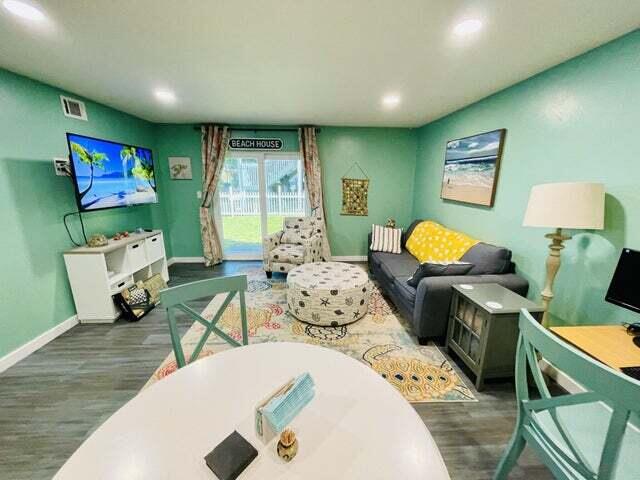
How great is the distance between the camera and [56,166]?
7.91ft

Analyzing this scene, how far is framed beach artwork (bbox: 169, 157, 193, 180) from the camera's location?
426 cm

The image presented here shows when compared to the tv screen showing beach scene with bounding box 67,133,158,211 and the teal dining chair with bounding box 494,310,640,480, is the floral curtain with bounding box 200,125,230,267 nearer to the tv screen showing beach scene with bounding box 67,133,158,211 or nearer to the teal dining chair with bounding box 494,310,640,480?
the tv screen showing beach scene with bounding box 67,133,158,211

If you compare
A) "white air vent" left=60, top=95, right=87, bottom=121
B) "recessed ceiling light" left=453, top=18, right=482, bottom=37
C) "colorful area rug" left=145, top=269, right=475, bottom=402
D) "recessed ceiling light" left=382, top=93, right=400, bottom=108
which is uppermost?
"recessed ceiling light" left=382, top=93, right=400, bottom=108

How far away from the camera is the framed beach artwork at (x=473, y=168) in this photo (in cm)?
262

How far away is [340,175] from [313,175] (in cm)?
50

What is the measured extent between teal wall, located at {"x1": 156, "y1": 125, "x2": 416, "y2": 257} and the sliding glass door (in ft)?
1.18

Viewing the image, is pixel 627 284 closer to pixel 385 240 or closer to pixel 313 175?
pixel 385 240

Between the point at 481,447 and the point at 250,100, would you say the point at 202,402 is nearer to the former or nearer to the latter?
the point at 481,447

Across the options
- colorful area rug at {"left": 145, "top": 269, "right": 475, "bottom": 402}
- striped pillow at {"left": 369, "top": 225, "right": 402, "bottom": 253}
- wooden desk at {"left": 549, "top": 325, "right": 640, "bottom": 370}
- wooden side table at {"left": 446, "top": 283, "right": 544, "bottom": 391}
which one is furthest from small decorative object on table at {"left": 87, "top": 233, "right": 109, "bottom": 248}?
wooden desk at {"left": 549, "top": 325, "right": 640, "bottom": 370}

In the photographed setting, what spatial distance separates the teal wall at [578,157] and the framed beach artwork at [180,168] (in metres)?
4.34

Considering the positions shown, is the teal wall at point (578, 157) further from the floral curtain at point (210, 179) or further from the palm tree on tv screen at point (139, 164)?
the palm tree on tv screen at point (139, 164)

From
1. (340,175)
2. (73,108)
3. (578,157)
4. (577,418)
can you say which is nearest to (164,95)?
(73,108)

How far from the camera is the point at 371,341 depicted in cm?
235

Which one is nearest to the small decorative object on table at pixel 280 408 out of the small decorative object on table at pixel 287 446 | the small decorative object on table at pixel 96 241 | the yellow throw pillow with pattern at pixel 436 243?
the small decorative object on table at pixel 287 446
